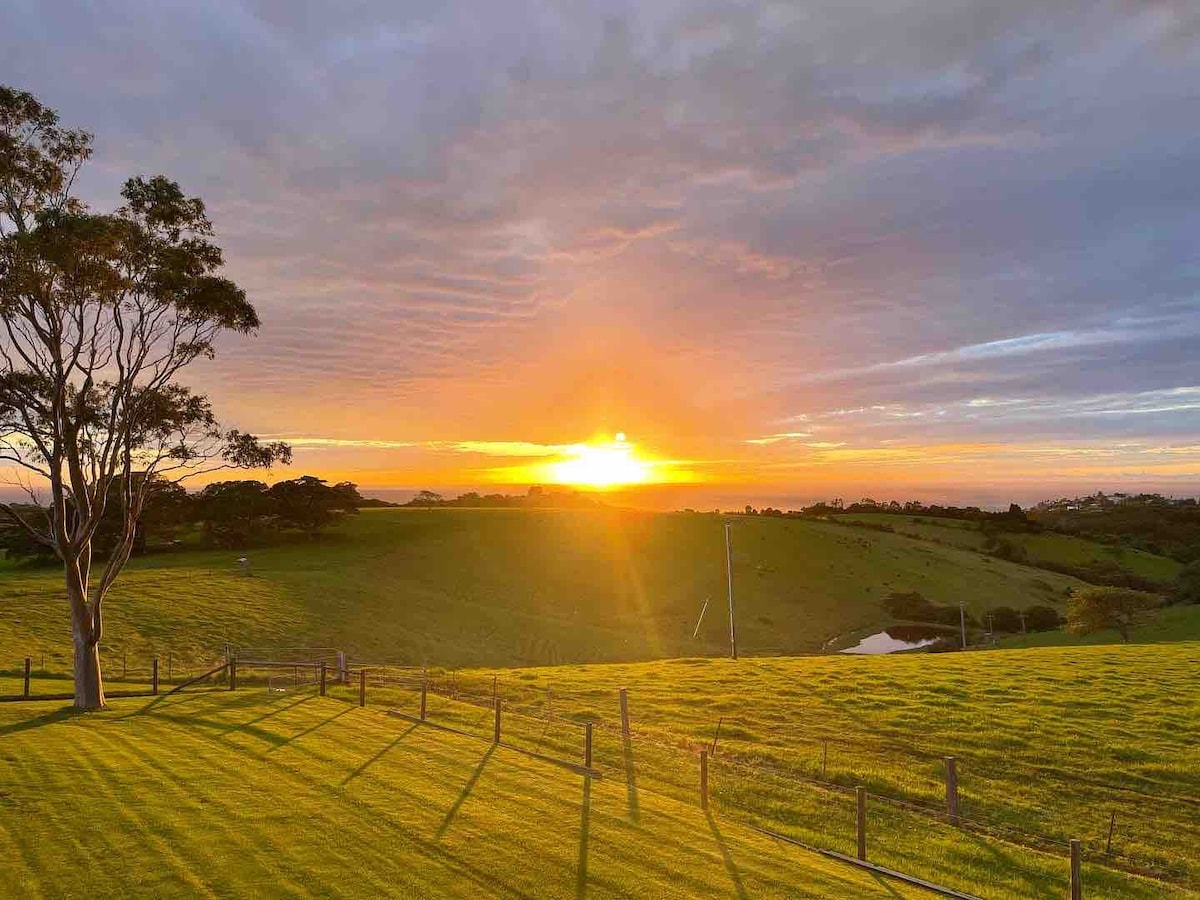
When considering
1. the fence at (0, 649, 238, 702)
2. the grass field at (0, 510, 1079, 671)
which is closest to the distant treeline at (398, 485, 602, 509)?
the grass field at (0, 510, 1079, 671)

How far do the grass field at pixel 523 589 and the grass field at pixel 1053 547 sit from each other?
1991 cm

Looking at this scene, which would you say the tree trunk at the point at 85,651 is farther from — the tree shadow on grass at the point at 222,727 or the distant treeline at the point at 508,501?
the distant treeline at the point at 508,501

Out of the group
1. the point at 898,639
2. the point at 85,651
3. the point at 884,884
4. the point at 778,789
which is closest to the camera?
the point at 884,884

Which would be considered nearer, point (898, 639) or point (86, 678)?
point (86, 678)

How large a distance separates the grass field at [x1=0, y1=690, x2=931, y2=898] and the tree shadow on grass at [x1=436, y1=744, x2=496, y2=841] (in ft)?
0.23

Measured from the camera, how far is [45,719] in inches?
1113

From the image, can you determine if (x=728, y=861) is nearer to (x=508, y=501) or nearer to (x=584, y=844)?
(x=584, y=844)

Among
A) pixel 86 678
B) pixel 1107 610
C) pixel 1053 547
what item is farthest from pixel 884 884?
pixel 1053 547

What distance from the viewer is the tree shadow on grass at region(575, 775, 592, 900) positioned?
588 inches

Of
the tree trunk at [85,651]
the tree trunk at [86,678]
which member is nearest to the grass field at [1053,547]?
the tree trunk at [85,651]

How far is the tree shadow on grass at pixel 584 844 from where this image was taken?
14945mm

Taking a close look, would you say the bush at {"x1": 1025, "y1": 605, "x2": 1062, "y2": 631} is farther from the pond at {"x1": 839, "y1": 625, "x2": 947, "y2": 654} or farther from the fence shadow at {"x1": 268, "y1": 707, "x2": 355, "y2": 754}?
the fence shadow at {"x1": 268, "y1": 707, "x2": 355, "y2": 754}

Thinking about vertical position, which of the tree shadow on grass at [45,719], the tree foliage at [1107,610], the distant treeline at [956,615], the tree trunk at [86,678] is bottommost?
the distant treeline at [956,615]

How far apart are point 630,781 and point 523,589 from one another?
7366 centimetres
